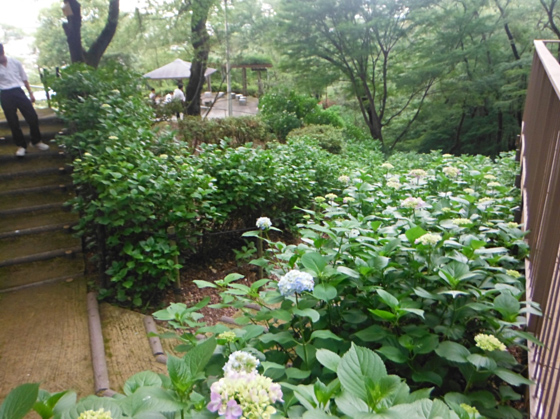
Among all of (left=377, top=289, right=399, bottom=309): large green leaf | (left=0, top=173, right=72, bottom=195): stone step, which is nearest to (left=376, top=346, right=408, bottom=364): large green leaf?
(left=377, top=289, right=399, bottom=309): large green leaf

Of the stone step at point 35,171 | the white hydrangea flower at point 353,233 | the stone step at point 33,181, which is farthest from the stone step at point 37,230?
the white hydrangea flower at point 353,233

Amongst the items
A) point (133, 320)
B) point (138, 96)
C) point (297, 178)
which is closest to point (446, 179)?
point (297, 178)

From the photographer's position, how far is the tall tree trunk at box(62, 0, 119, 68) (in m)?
7.96

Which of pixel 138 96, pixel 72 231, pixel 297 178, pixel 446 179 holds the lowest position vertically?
pixel 72 231

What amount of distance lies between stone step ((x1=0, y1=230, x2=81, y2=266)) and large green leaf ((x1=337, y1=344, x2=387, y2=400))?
386 cm

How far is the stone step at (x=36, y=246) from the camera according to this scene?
3.96m

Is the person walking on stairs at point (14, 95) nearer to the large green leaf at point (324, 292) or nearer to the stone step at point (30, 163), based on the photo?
the stone step at point (30, 163)

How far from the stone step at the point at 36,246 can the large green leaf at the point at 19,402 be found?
366 cm

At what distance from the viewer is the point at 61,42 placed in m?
21.9

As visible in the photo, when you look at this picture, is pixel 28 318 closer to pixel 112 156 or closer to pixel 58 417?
pixel 112 156

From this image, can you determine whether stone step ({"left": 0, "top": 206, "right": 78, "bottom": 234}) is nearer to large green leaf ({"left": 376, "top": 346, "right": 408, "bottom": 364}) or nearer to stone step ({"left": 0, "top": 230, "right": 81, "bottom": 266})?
stone step ({"left": 0, "top": 230, "right": 81, "bottom": 266})

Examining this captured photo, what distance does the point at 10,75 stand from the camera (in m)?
4.89

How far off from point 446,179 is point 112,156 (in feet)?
10.2

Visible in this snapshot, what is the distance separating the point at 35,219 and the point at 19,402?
14.2ft
